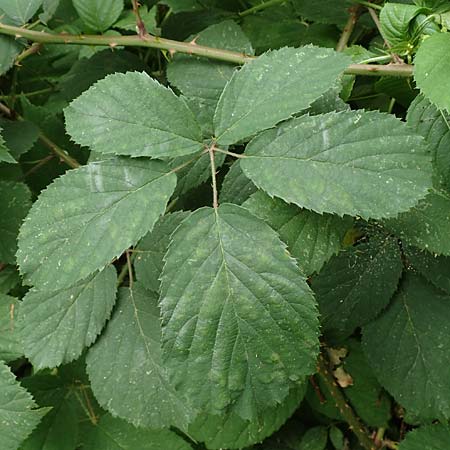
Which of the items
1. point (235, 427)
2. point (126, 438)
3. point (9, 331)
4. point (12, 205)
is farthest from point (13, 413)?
point (235, 427)

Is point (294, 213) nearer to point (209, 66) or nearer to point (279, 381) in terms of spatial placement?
point (279, 381)

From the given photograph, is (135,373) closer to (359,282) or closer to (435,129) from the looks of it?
(359,282)

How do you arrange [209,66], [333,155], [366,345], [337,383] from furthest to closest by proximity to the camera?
[337,383] → [366,345] → [209,66] → [333,155]

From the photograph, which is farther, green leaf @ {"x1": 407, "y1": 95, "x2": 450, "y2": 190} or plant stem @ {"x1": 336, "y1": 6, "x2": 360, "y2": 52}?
plant stem @ {"x1": 336, "y1": 6, "x2": 360, "y2": 52}

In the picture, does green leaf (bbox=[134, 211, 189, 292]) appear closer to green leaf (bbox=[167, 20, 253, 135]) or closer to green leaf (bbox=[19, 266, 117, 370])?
green leaf (bbox=[19, 266, 117, 370])

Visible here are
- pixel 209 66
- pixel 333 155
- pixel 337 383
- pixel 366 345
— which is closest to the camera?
pixel 333 155

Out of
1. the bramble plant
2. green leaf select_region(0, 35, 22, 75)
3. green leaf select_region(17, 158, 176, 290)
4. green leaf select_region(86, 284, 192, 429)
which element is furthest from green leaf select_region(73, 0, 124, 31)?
green leaf select_region(86, 284, 192, 429)

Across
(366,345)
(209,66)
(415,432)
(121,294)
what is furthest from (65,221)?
(415,432)
